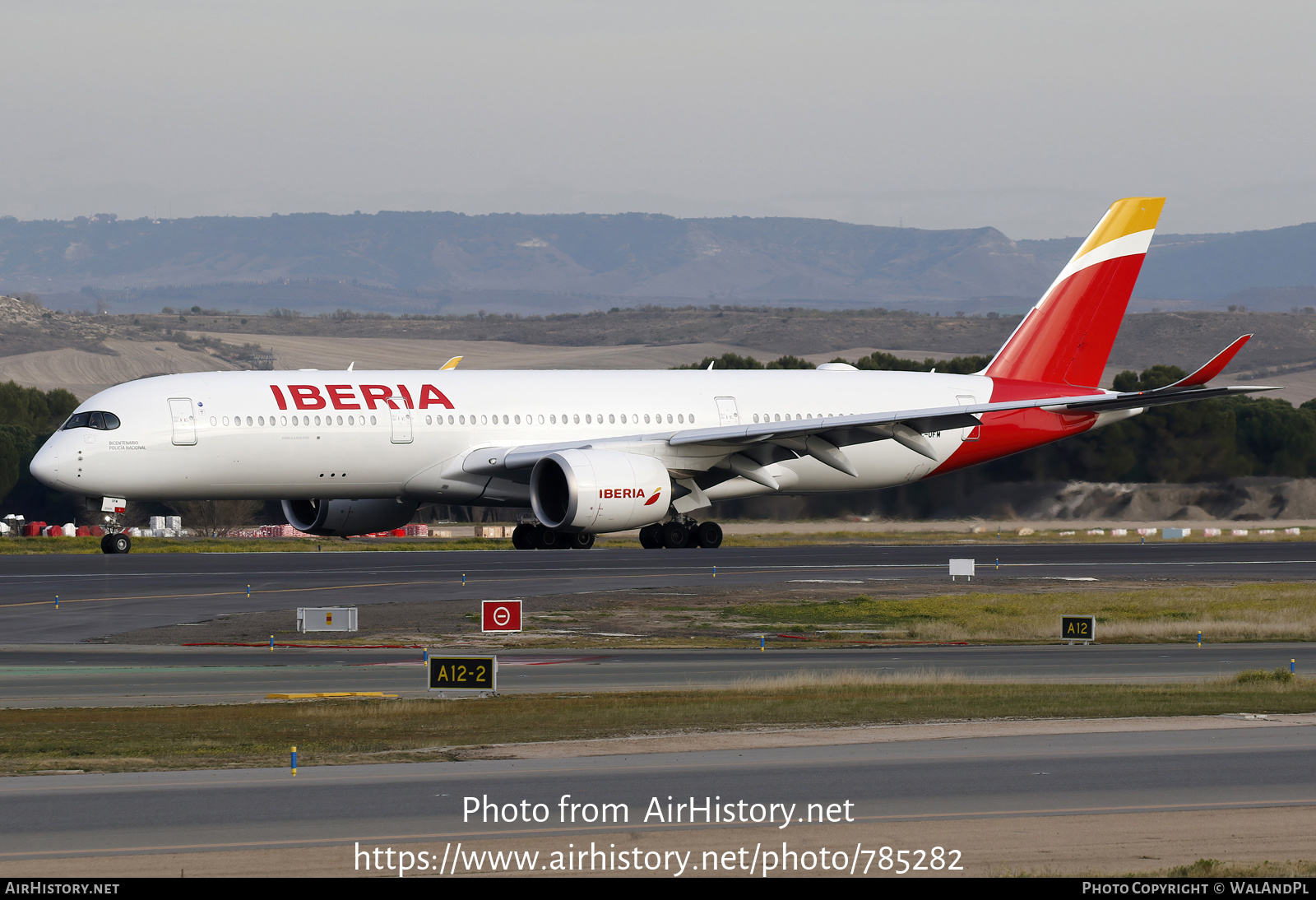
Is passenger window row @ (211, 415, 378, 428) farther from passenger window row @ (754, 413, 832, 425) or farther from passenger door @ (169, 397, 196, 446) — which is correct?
passenger window row @ (754, 413, 832, 425)

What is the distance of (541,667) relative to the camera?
23719mm

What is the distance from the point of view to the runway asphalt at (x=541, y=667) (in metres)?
21.2

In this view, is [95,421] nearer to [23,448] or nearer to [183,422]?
[183,422]

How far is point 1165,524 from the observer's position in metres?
61.7

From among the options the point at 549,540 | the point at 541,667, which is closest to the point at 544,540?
the point at 549,540

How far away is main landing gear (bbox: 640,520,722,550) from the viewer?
47.5 metres

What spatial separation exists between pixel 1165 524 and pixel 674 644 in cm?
3943

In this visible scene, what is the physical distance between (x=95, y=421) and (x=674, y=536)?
1650 cm

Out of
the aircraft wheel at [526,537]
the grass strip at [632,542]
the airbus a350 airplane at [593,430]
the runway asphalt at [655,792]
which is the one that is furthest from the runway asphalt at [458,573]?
the runway asphalt at [655,792]

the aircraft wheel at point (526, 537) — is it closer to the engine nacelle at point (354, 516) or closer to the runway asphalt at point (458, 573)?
the runway asphalt at point (458, 573)

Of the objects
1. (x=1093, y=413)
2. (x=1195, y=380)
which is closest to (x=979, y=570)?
(x=1195, y=380)

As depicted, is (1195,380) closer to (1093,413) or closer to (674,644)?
(1093,413)

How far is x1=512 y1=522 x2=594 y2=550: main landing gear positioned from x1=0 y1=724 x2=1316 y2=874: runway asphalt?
32104mm

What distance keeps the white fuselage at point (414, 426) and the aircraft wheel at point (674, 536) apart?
1512 mm
